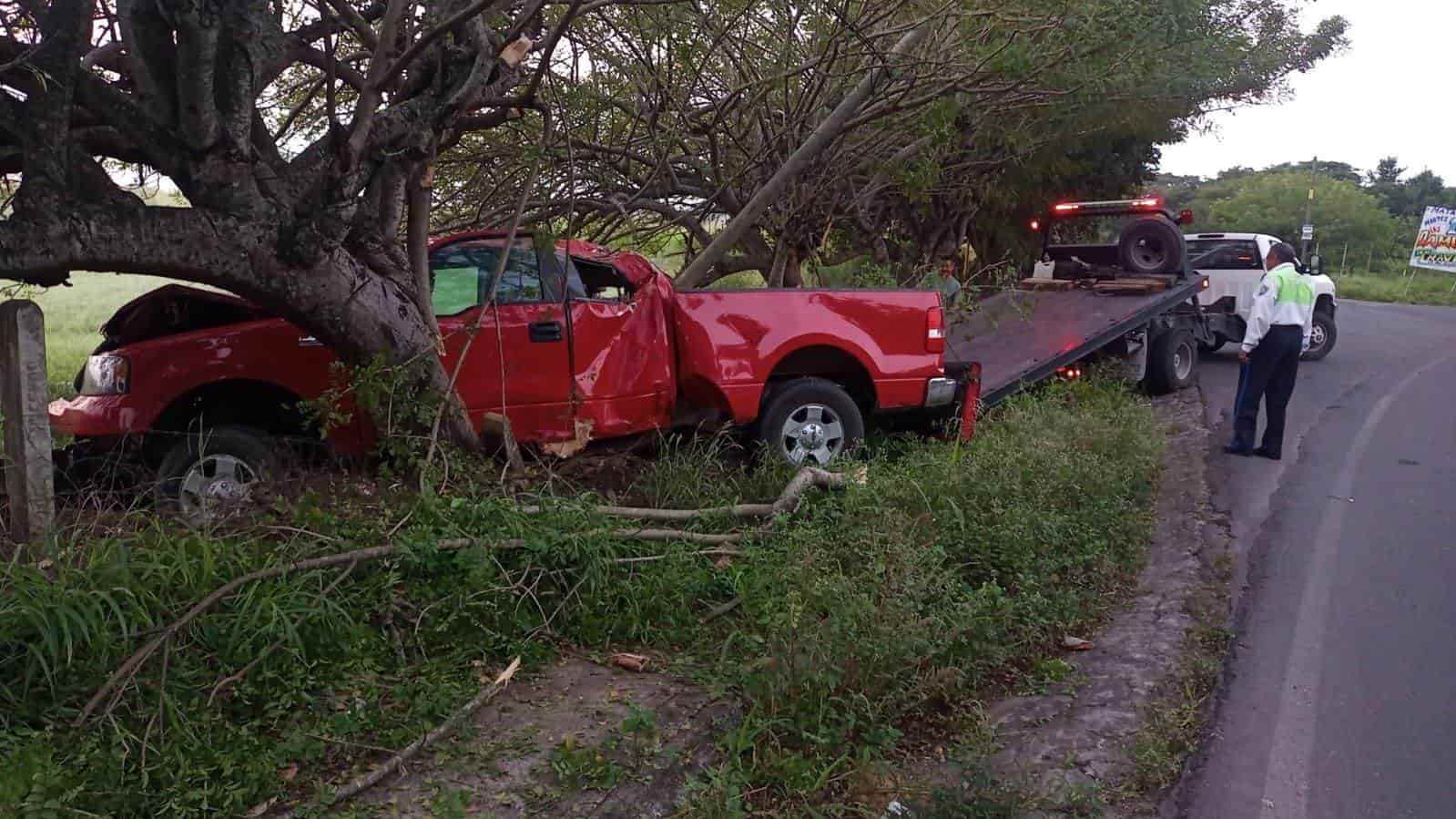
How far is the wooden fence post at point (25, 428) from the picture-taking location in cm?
477

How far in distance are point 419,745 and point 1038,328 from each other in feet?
26.8

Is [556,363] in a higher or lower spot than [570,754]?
higher

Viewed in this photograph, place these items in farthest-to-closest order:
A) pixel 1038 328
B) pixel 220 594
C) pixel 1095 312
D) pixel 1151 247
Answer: pixel 1151 247 → pixel 1095 312 → pixel 1038 328 → pixel 220 594

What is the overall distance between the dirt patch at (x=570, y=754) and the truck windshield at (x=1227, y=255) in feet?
40.3

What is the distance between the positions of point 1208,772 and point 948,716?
3.38 feet

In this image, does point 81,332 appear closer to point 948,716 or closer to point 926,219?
point 926,219

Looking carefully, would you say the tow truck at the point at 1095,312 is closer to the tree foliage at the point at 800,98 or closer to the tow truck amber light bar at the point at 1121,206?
the tow truck amber light bar at the point at 1121,206

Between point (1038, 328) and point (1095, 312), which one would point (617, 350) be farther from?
point (1095, 312)

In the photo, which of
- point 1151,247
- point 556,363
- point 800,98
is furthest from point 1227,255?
point 556,363

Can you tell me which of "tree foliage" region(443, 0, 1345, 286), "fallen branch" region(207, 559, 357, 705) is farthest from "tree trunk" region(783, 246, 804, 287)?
"fallen branch" region(207, 559, 357, 705)

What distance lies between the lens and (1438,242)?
3212cm

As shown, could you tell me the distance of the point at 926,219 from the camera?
19.3 m

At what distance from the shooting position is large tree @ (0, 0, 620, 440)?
194 inches

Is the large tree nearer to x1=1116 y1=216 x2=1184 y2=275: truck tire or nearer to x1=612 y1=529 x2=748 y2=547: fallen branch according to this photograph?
x1=612 y1=529 x2=748 y2=547: fallen branch
